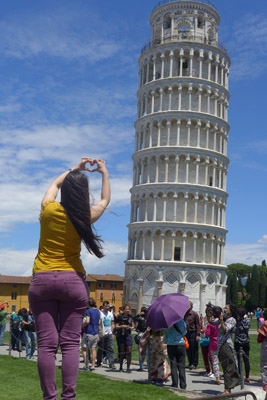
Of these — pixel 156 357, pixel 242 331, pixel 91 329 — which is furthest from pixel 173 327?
pixel 91 329

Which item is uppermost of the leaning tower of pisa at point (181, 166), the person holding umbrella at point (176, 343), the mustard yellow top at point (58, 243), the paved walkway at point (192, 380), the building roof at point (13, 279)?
the leaning tower of pisa at point (181, 166)

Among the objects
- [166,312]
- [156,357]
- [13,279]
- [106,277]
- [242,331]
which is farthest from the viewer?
[106,277]

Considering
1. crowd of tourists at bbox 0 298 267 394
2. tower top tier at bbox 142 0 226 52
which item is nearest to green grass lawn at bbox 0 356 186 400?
crowd of tourists at bbox 0 298 267 394

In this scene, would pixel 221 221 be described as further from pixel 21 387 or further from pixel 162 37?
pixel 21 387

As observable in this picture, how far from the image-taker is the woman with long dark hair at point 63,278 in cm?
372

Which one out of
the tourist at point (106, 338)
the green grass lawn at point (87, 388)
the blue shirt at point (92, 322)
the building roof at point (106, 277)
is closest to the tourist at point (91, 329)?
the blue shirt at point (92, 322)

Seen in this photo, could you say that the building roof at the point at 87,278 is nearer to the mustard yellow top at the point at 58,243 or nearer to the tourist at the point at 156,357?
the tourist at the point at 156,357

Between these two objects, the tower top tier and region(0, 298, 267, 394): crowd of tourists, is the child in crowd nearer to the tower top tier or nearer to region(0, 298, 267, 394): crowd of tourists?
region(0, 298, 267, 394): crowd of tourists

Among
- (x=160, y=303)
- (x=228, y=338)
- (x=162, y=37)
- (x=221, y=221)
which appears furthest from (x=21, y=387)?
(x=162, y=37)

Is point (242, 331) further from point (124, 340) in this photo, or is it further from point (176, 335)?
point (124, 340)

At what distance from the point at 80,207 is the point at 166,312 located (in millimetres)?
7839

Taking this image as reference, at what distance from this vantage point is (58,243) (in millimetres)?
3891

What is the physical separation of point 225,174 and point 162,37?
18287 mm

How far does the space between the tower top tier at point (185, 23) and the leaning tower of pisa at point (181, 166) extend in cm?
12
